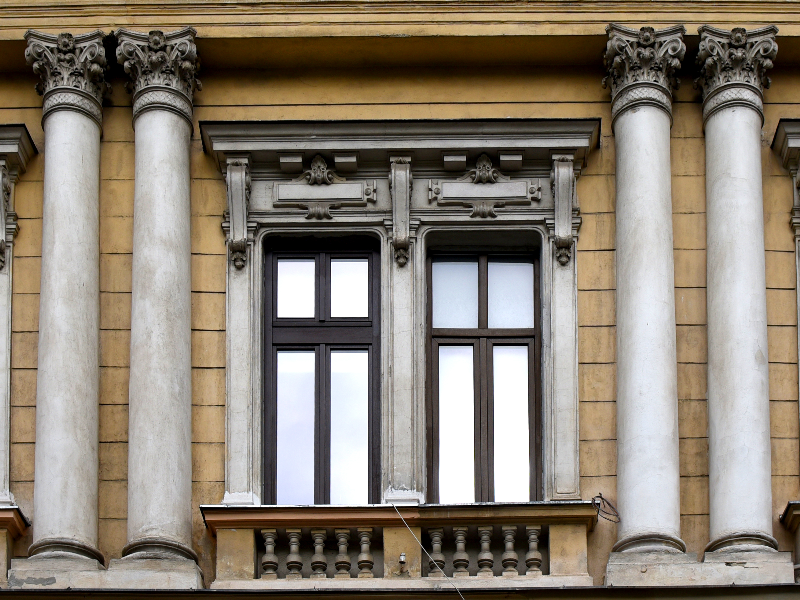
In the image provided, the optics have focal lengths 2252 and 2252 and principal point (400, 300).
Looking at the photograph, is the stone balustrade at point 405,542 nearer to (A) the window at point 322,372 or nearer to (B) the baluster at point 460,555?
(B) the baluster at point 460,555

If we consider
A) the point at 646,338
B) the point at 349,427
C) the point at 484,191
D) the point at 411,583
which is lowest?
the point at 411,583

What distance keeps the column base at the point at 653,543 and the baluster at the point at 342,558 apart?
7.23ft

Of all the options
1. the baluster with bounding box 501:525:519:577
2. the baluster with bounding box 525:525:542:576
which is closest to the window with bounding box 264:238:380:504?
the baluster with bounding box 501:525:519:577

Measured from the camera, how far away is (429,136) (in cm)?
1969

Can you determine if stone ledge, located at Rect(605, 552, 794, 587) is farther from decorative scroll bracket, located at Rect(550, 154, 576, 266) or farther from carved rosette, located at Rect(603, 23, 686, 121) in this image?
carved rosette, located at Rect(603, 23, 686, 121)

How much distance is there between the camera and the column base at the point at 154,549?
17969 mm

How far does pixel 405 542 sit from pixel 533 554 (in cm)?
104

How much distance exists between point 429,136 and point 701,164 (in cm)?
239

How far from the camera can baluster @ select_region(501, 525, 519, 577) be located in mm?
→ 18078

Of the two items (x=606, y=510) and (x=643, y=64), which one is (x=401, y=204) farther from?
(x=606, y=510)

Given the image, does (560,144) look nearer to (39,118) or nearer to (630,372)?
(630,372)

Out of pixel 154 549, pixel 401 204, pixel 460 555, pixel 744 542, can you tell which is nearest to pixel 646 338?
pixel 744 542

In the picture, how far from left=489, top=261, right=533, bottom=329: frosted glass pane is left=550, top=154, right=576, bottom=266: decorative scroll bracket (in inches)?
19.7

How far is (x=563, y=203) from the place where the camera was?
64.1 feet
